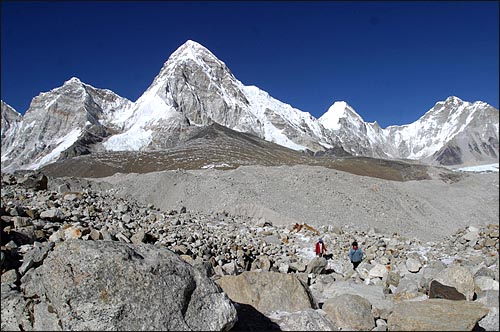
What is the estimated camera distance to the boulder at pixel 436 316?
761 cm

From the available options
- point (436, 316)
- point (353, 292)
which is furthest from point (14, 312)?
point (353, 292)

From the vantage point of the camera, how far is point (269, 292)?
9195mm

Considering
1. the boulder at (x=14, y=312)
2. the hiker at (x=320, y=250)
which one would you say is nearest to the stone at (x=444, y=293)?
the hiker at (x=320, y=250)

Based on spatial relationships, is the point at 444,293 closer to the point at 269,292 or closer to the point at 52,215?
the point at 269,292

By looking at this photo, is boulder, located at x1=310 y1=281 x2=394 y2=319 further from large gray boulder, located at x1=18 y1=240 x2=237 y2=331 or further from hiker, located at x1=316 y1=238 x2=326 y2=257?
large gray boulder, located at x1=18 y1=240 x2=237 y2=331

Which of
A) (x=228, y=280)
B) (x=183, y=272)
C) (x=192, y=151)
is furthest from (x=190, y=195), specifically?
(x=192, y=151)

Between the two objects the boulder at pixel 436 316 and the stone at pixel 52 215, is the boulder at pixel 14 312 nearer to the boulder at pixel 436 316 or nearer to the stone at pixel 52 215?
the boulder at pixel 436 316

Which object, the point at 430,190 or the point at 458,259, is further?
the point at 430,190

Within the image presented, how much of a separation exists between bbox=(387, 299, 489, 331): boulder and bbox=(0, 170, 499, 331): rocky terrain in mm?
26

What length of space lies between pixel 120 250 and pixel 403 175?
118752mm

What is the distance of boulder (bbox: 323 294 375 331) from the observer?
27.0 ft

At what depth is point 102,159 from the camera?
140 m

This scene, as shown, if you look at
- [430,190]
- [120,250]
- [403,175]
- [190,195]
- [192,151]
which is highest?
[192,151]

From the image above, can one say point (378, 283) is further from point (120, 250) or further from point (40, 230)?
point (40, 230)
